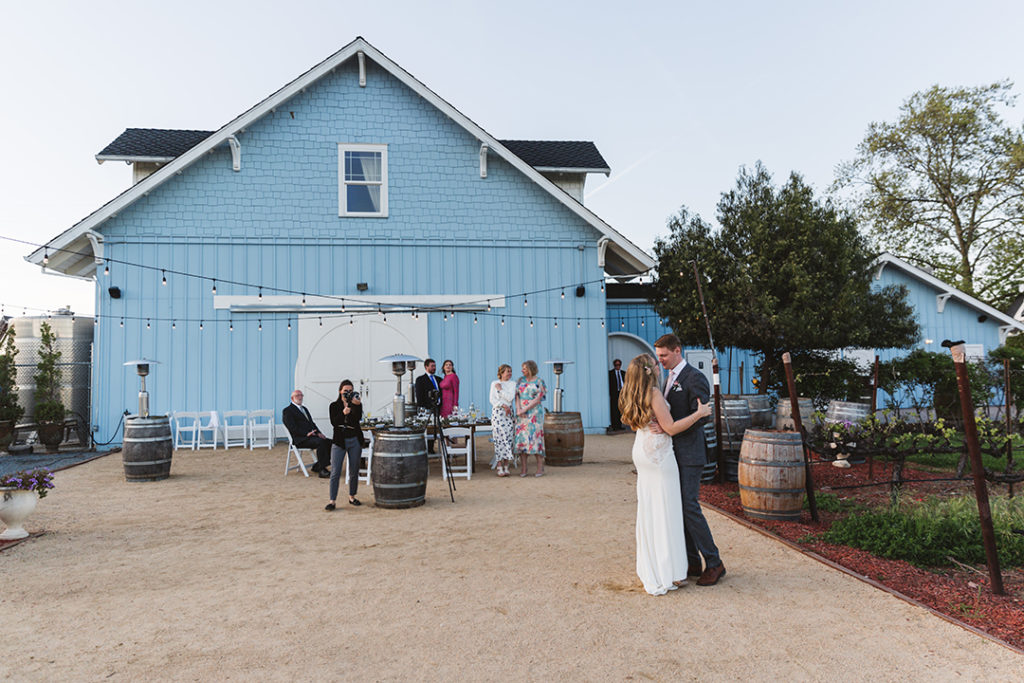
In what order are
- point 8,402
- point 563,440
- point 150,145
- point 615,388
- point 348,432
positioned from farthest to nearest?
1. point 615,388
2. point 150,145
3. point 8,402
4. point 563,440
5. point 348,432

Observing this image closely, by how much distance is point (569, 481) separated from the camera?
9117mm

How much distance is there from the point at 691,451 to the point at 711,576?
893 millimetres

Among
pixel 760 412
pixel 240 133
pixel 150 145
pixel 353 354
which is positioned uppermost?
pixel 150 145

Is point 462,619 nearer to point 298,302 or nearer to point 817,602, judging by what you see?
point 817,602

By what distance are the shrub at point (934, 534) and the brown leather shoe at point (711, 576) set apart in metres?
1.66

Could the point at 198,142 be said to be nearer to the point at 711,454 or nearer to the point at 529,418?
the point at 529,418

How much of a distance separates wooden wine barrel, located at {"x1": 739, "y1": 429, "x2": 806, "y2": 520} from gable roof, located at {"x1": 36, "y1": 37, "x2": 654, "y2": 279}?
865 centimetres

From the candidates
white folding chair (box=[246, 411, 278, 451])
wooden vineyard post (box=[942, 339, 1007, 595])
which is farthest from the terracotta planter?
wooden vineyard post (box=[942, 339, 1007, 595])

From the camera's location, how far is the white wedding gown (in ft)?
14.7

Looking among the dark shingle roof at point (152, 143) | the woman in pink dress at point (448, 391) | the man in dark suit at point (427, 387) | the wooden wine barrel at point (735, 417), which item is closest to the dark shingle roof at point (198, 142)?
the dark shingle roof at point (152, 143)

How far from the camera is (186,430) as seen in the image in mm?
13633

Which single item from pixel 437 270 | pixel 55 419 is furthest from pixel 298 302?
pixel 55 419

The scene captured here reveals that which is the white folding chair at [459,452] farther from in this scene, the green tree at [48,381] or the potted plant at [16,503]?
the green tree at [48,381]

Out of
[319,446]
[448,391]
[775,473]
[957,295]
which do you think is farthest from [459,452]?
[957,295]
